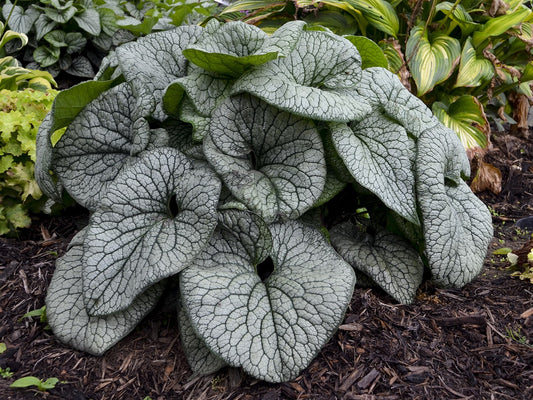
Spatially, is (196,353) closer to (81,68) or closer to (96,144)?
(96,144)

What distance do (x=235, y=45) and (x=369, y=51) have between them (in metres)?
0.79

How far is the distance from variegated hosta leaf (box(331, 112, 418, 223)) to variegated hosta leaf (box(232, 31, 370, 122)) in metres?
0.14

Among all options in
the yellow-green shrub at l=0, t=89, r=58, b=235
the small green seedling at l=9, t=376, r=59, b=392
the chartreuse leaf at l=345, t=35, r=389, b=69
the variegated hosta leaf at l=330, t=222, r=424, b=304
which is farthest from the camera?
the yellow-green shrub at l=0, t=89, r=58, b=235

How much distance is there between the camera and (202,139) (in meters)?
2.22

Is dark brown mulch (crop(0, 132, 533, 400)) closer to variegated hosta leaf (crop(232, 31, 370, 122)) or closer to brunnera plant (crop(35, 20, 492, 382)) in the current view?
brunnera plant (crop(35, 20, 492, 382))

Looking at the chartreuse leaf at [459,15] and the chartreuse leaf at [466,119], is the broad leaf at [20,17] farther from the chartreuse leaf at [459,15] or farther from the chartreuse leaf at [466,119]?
the chartreuse leaf at [466,119]

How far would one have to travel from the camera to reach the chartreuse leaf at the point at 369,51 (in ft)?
8.55

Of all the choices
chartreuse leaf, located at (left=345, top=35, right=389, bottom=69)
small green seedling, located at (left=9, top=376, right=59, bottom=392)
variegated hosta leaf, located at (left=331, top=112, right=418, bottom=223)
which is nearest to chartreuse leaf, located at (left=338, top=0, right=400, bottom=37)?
chartreuse leaf, located at (left=345, top=35, right=389, bottom=69)

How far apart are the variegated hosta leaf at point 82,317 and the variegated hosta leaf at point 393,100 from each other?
133 centimetres

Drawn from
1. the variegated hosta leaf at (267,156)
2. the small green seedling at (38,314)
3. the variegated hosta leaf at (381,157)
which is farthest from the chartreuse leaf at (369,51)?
the small green seedling at (38,314)

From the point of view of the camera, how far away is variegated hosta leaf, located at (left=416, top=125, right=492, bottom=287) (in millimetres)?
2254

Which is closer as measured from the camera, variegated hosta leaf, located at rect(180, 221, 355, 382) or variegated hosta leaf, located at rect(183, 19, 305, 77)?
variegated hosta leaf, located at rect(180, 221, 355, 382)

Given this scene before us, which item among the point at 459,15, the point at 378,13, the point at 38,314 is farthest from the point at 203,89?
the point at 459,15

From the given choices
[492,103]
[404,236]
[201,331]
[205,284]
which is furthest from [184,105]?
[492,103]
